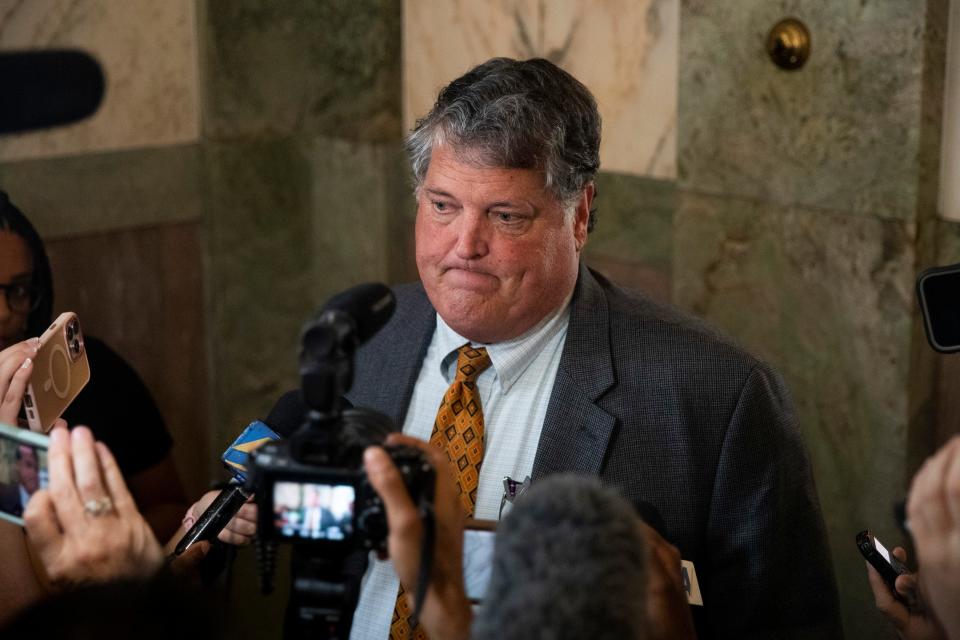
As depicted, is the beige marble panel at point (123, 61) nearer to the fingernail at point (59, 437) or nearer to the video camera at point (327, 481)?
the fingernail at point (59, 437)

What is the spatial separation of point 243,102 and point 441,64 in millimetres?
723

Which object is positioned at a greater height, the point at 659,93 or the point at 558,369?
the point at 659,93

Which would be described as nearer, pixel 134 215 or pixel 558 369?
pixel 558 369

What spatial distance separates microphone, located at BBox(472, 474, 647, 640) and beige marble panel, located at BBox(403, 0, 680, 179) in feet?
7.73

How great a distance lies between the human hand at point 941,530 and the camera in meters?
1.58

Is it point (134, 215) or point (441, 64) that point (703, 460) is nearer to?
point (441, 64)

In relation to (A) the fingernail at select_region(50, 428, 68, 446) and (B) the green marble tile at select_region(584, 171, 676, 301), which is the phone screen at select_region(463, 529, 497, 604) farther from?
(B) the green marble tile at select_region(584, 171, 676, 301)

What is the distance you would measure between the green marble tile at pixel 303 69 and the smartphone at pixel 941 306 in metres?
2.84

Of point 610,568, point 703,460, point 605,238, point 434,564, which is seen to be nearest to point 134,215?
point 605,238

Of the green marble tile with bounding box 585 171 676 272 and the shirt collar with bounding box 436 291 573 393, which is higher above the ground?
the green marble tile with bounding box 585 171 676 272

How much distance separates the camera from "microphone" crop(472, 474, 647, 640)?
1.33 meters

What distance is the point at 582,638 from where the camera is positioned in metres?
1.32

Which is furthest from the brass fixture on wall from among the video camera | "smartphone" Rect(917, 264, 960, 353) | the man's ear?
the video camera

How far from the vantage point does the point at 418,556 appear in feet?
5.56
